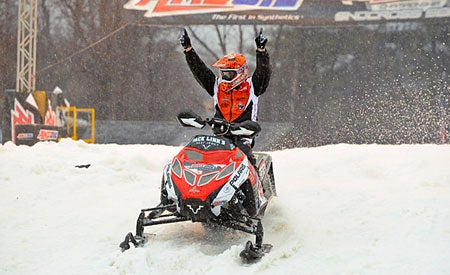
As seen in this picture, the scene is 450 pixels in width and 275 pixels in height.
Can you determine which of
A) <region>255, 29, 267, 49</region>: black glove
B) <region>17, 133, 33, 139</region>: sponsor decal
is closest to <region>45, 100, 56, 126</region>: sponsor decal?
<region>17, 133, 33, 139</region>: sponsor decal

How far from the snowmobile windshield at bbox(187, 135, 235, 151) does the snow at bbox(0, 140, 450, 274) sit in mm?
785

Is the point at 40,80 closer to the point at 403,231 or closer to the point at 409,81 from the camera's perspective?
the point at 409,81

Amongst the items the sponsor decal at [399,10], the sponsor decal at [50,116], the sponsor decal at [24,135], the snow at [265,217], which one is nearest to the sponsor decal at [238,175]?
the snow at [265,217]

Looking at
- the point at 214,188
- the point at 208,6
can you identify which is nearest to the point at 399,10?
the point at 208,6

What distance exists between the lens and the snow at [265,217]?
4684 millimetres

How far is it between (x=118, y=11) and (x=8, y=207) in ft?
41.8

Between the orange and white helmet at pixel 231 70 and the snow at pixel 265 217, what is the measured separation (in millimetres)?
1317

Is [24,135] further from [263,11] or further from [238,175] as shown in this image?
[238,175]

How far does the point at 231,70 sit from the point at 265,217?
142 centimetres

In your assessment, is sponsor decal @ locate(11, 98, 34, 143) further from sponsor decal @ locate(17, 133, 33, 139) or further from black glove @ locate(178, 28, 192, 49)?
black glove @ locate(178, 28, 192, 49)

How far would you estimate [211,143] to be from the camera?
211 inches

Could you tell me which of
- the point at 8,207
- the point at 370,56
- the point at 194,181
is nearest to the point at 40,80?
the point at 370,56

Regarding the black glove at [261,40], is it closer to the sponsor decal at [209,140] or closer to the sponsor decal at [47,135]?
the sponsor decal at [209,140]

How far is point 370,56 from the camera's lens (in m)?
19.1
